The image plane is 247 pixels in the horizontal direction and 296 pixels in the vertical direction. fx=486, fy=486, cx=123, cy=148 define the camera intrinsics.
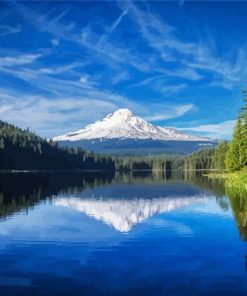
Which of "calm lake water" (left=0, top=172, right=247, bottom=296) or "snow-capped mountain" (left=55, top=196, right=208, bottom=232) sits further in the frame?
"snow-capped mountain" (left=55, top=196, right=208, bottom=232)

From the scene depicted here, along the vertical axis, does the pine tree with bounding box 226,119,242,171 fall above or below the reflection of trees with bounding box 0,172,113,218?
above

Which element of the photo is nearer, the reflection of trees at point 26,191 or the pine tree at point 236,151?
the reflection of trees at point 26,191

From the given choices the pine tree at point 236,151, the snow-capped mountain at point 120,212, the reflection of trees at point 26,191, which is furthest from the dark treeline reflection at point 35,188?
the pine tree at point 236,151

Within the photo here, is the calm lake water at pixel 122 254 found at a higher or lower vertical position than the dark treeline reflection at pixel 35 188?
lower

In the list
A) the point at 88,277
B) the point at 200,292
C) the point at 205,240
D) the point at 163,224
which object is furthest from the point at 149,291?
the point at 163,224

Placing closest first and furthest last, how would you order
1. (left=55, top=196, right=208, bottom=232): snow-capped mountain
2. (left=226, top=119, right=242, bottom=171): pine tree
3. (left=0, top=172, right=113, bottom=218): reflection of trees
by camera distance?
(left=55, top=196, right=208, bottom=232): snow-capped mountain
(left=0, top=172, right=113, bottom=218): reflection of trees
(left=226, top=119, right=242, bottom=171): pine tree

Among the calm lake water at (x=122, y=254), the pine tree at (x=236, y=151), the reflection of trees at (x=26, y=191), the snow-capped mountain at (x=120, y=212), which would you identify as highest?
the pine tree at (x=236, y=151)

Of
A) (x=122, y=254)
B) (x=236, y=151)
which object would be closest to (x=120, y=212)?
(x=122, y=254)

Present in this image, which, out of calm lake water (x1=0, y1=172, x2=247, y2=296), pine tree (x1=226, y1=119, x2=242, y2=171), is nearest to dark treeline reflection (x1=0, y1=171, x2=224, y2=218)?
pine tree (x1=226, y1=119, x2=242, y2=171)

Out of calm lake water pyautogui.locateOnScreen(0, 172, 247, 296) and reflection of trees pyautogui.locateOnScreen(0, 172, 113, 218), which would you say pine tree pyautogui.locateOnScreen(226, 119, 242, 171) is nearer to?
reflection of trees pyautogui.locateOnScreen(0, 172, 113, 218)

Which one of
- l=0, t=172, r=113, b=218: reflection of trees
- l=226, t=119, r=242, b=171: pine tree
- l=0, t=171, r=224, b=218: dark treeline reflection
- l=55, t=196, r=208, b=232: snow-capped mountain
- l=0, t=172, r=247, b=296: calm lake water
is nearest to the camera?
l=0, t=172, r=247, b=296: calm lake water

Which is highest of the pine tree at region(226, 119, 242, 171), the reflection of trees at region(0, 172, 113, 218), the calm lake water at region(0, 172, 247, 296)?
the pine tree at region(226, 119, 242, 171)

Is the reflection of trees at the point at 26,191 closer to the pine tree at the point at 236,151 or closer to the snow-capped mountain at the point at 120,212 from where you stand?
the snow-capped mountain at the point at 120,212

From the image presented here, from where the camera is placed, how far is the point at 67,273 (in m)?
19.0
